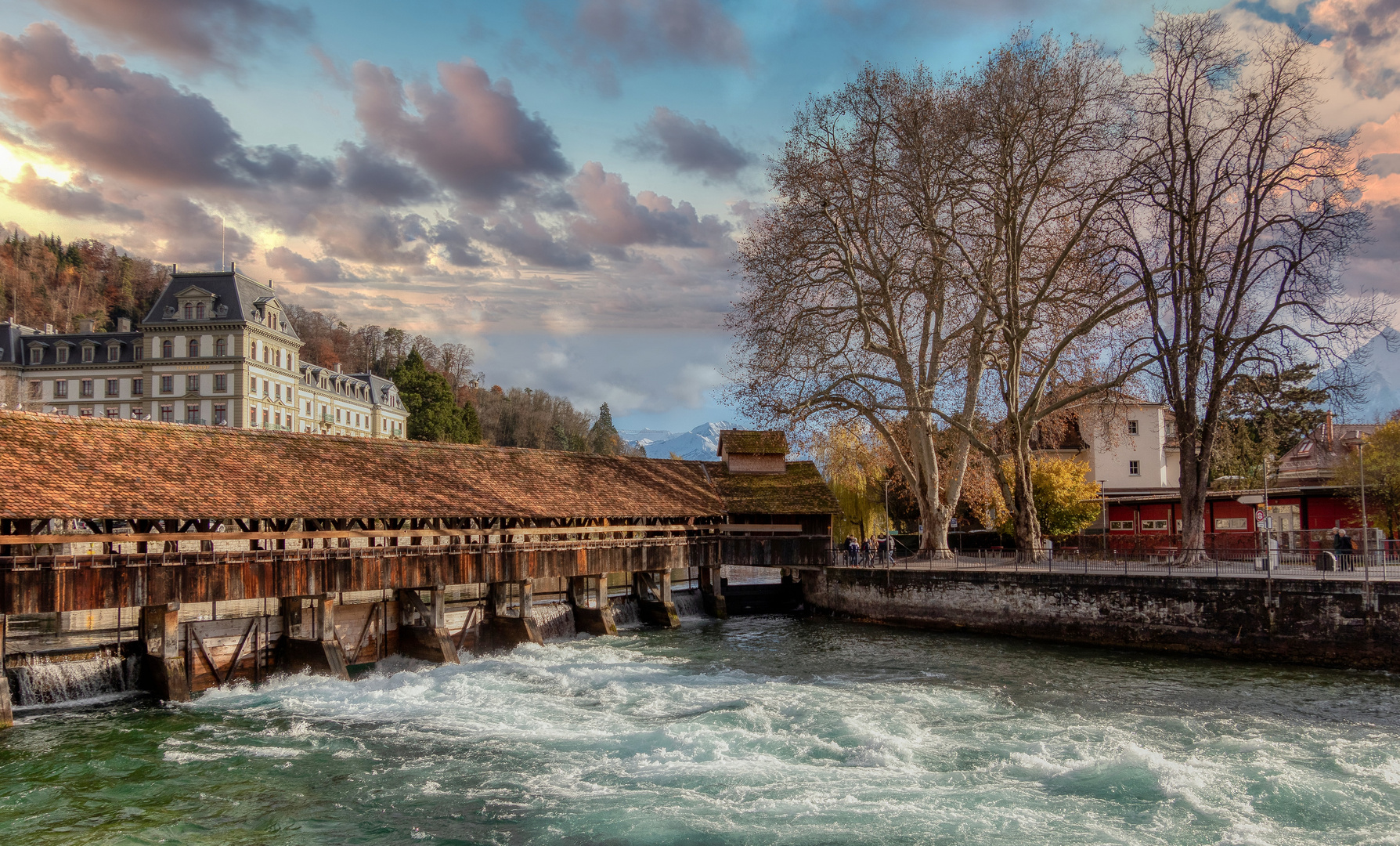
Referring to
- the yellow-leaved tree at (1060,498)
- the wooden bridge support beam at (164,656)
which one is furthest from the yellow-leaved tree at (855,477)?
the wooden bridge support beam at (164,656)

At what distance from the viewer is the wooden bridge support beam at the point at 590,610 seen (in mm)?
25688

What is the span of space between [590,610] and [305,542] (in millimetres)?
8148

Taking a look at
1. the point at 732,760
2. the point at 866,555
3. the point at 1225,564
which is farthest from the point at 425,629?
the point at 1225,564

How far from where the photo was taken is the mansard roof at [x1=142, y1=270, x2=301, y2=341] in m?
54.8

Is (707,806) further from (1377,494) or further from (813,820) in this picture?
(1377,494)

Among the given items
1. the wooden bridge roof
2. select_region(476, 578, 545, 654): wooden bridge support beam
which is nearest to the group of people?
the wooden bridge roof

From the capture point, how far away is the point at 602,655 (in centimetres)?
2189

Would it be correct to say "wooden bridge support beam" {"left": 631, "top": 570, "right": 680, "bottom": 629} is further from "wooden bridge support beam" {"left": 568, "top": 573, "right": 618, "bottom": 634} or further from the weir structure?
"wooden bridge support beam" {"left": 568, "top": 573, "right": 618, "bottom": 634}

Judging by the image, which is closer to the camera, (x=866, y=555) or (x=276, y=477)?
(x=276, y=477)

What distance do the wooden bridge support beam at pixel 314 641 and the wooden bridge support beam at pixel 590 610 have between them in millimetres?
7563

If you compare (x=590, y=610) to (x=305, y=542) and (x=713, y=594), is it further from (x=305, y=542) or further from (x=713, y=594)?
(x=305, y=542)

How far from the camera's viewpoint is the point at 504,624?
23.4 metres

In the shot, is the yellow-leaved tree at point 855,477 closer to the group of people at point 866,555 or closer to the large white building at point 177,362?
the group of people at point 866,555

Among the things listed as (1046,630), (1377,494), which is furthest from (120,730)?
(1377,494)
